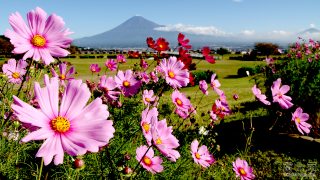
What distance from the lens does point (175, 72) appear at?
214cm

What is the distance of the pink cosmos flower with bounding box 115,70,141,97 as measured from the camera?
79.3 inches

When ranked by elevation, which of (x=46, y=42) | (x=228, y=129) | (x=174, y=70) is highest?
(x=46, y=42)

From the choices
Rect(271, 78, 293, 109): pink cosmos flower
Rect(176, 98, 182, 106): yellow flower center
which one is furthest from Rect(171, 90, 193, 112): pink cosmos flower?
Rect(271, 78, 293, 109): pink cosmos flower

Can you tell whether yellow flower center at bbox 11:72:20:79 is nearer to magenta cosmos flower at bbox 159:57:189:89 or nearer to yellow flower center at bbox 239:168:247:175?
magenta cosmos flower at bbox 159:57:189:89

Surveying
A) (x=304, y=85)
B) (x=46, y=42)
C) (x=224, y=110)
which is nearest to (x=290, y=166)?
(x=304, y=85)

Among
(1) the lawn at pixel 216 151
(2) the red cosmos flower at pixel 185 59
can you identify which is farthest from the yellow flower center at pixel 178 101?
(1) the lawn at pixel 216 151

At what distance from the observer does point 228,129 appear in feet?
19.8

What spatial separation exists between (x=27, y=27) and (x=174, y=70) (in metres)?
1.13

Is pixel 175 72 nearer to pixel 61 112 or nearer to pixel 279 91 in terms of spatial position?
pixel 279 91

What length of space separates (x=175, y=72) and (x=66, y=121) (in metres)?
1.30

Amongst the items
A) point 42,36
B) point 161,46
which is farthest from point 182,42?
point 42,36

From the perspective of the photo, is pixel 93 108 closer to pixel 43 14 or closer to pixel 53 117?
pixel 53 117

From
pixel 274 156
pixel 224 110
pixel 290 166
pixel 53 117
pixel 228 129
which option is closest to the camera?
pixel 53 117

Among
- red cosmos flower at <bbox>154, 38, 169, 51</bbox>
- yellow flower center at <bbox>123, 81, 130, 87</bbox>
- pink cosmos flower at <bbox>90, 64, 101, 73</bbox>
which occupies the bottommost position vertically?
pink cosmos flower at <bbox>90, 64, 101, 73</bbox>
